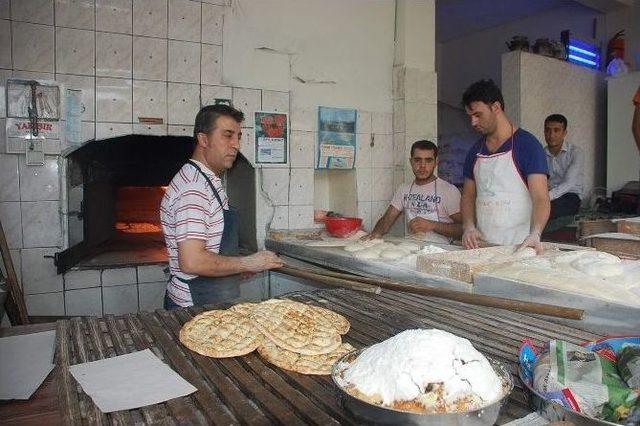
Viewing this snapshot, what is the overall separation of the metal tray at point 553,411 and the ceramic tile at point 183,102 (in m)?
3.19

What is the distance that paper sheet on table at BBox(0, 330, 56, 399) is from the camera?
138 cm

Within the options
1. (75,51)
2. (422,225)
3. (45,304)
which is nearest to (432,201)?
(422,225)

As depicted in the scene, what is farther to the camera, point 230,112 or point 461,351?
point 230,112

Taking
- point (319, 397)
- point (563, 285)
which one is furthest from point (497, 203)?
point (319, 397)

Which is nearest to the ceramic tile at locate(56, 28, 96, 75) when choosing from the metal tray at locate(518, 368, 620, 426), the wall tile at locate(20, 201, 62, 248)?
the wall tile at locate(20, 201, 62, 248)

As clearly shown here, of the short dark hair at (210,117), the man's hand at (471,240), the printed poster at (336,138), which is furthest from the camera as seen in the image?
the printed poster at (336,138)

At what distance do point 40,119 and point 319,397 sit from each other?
300 centimetres

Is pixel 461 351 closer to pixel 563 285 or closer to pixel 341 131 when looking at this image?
pixel 563 285

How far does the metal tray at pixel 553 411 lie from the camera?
953 millimetres

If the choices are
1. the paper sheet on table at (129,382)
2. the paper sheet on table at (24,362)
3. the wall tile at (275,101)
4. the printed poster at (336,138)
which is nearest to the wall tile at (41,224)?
the paper sheet on table at (24,362)

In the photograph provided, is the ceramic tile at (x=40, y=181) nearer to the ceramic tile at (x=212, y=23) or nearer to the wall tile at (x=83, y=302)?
the wall tile at (x=83, y=302)

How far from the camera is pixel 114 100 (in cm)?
345

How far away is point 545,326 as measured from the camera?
1.74 m

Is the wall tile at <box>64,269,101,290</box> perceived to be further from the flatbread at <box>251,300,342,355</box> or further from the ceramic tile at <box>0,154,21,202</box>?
the flatbread at <box>251,300,342,355</box>
